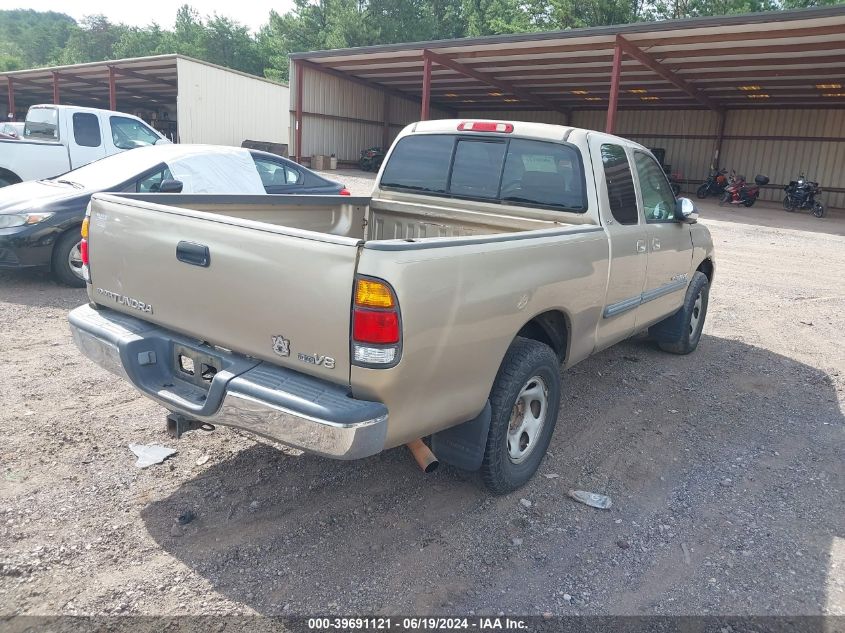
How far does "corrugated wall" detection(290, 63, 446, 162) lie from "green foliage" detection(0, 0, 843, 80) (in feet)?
26.8

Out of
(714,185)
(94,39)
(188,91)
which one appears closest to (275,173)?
(188,91)

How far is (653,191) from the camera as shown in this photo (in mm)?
5137

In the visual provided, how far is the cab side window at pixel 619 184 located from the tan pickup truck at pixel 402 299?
22 mm

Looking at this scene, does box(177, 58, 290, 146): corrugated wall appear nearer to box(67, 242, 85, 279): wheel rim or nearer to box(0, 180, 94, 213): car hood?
box(0, 180, 94, 213): car hood

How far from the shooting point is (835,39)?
51.6ft

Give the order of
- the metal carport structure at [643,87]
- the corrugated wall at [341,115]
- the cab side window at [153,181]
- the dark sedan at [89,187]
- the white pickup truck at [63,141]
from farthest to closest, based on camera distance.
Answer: the corrugated wall at [341,115], the metal carport structure at [643,87], the white pickup truck at [63,141], the cab side window at [153,181], the dark sedan at [89,187]

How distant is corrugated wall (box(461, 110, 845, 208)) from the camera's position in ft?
84.4

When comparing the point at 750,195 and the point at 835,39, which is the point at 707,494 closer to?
the point at 835,39

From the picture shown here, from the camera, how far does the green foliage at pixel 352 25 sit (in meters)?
35.0

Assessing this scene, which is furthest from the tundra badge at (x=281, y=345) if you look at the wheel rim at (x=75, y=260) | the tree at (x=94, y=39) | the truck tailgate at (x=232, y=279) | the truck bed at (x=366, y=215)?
the tree at (x=94, y=39)

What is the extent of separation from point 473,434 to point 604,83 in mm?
23622

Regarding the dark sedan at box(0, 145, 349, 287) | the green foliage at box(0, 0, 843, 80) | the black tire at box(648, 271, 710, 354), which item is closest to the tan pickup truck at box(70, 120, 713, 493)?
the black tire at box(648, 271, 710, 354)

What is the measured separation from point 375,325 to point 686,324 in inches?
172

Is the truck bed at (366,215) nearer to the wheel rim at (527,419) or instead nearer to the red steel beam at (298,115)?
the wheel rim at (527,419)
